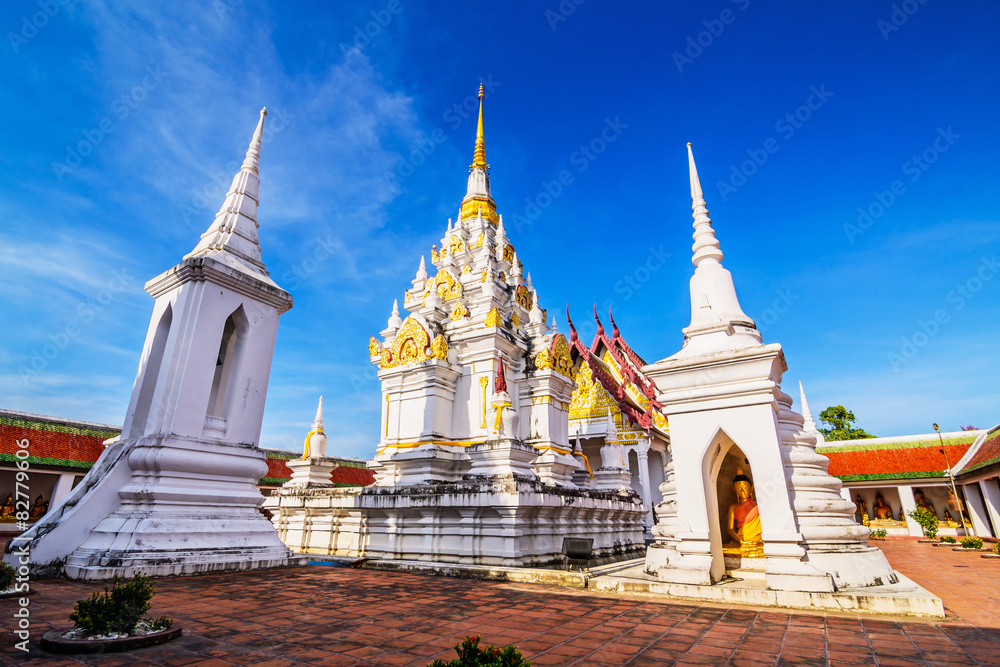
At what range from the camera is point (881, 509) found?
2502 cm

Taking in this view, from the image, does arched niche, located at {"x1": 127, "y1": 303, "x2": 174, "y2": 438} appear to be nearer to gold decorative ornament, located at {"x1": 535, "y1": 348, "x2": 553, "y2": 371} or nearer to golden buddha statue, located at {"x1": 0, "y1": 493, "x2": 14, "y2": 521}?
gold decorative ornament, located at {"x1": 535, "y1": 348, "x2": 553, "y2": 371}

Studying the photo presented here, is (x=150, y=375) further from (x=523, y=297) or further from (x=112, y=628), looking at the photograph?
(x=523, y=297)

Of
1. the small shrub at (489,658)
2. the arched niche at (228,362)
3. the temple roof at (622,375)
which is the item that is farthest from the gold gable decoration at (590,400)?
the small shrub at (489,658)

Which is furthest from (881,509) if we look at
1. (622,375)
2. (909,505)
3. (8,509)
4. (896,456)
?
(8,509)

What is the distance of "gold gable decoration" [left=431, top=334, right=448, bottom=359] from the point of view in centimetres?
1341

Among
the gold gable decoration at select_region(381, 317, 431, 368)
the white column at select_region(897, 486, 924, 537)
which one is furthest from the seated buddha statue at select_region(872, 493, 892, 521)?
the gold gable decoration at select_region(381, 317, 431, 368)

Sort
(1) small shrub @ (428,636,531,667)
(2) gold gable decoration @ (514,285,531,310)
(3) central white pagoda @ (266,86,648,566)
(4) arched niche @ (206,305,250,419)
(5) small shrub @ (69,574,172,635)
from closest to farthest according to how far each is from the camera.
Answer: (1) small shrub @ (428,636,531,667) → (5) small shrub @ (69,574,172,635) → (4) arched niche @ (206,305,250,419) → (3) central white pagoda @ (266,86,648,566) → (2) gold gable decoration @ (514,285,531,310)

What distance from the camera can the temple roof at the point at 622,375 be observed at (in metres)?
23.0

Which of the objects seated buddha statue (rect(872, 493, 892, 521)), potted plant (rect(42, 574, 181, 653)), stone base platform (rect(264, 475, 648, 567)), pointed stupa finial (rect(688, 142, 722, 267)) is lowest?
potted plant (rect(42, 574, 181, 653))

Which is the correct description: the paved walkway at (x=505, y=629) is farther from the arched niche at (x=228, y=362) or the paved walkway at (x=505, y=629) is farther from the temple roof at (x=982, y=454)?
the temple roof at (x=982, y=454)

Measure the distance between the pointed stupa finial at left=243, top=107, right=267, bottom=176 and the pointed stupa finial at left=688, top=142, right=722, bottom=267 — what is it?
7.40 m

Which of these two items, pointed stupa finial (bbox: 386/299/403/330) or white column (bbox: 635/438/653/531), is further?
white column (bbox: 635/438/653/531)

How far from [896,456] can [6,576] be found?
30.7m

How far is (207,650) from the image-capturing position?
3.19 meters
